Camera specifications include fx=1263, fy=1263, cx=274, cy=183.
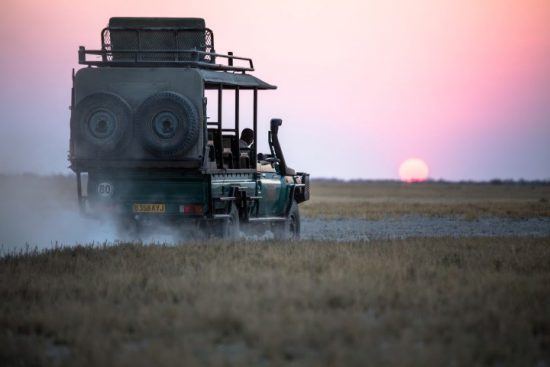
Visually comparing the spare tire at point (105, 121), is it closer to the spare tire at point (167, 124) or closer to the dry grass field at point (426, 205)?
the spare tire at point (167, 124)

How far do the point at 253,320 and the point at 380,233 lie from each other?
61.3 feet

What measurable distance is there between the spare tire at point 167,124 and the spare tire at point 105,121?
0.24m

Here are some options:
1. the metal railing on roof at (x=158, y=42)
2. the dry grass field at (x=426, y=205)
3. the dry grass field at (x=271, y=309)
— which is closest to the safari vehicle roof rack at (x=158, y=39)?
the metal railing on roof at (x=158, y=42)

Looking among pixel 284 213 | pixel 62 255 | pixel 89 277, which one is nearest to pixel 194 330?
pixel 89 277

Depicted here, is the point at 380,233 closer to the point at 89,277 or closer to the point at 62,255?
the point at 62,255

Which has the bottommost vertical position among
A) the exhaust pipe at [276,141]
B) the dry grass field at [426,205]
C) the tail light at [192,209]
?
the dry grass field at [426,205]

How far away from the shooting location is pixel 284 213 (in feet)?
83.4

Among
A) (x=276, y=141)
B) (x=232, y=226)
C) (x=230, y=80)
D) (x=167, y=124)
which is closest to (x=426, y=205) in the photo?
(x=276, y=141)

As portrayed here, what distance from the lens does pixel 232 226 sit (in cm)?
2219

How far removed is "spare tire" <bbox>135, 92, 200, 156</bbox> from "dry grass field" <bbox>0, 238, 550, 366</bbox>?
7.55ft

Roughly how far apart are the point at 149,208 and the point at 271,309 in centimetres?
871

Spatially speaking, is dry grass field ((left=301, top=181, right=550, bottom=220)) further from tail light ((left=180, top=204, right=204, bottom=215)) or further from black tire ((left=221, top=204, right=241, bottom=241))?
tail light ((left=180, top=204, right=204, bottom=215))

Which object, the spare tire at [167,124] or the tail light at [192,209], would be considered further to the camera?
the tail light at [192,209]

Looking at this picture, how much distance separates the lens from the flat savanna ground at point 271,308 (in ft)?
35.6
